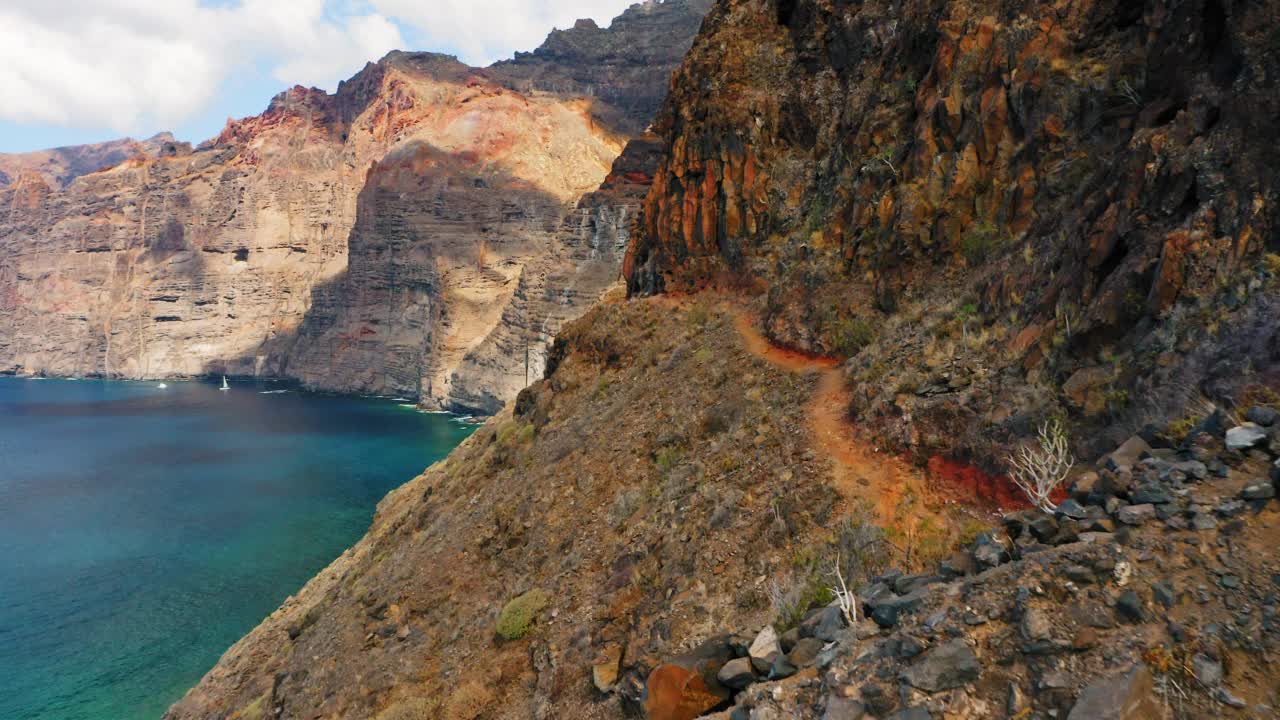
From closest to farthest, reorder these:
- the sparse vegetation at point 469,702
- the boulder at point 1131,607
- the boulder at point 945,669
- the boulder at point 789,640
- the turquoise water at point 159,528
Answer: the boulder at point 1131,607
the boulder at point 945,669
the boulder at point 789,640
the sparse vegetation at point 469,702
the turquoise water at point 159,528

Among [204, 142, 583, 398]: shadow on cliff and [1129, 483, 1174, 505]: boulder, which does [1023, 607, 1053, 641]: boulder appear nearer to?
[1129, 483, 1174, 505]: boulder

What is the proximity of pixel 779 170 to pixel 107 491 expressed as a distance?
59.0 metres

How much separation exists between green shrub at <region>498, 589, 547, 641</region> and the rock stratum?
74.6m

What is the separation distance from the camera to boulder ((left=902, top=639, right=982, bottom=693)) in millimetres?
4176

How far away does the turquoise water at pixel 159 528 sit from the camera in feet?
91.0

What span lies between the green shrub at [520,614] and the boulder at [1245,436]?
29.5 ft

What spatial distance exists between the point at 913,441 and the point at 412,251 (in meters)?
108

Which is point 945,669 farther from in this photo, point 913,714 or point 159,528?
point 159,528

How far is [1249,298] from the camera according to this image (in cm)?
599

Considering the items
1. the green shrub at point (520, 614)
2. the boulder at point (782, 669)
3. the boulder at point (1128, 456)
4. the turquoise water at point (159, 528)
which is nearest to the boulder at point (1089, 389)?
the boulder at point (1128, 456)

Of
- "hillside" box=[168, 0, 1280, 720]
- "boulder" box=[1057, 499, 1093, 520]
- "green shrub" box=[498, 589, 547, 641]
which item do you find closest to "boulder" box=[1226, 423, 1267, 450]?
"hillside" box=[168, 0, 1280, 720]

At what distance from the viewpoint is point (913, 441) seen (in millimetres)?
9008

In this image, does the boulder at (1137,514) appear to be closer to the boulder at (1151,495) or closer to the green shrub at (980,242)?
the boulder at (1151,495)

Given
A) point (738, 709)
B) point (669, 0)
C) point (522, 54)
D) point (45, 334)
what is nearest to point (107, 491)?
point (738, 709)
